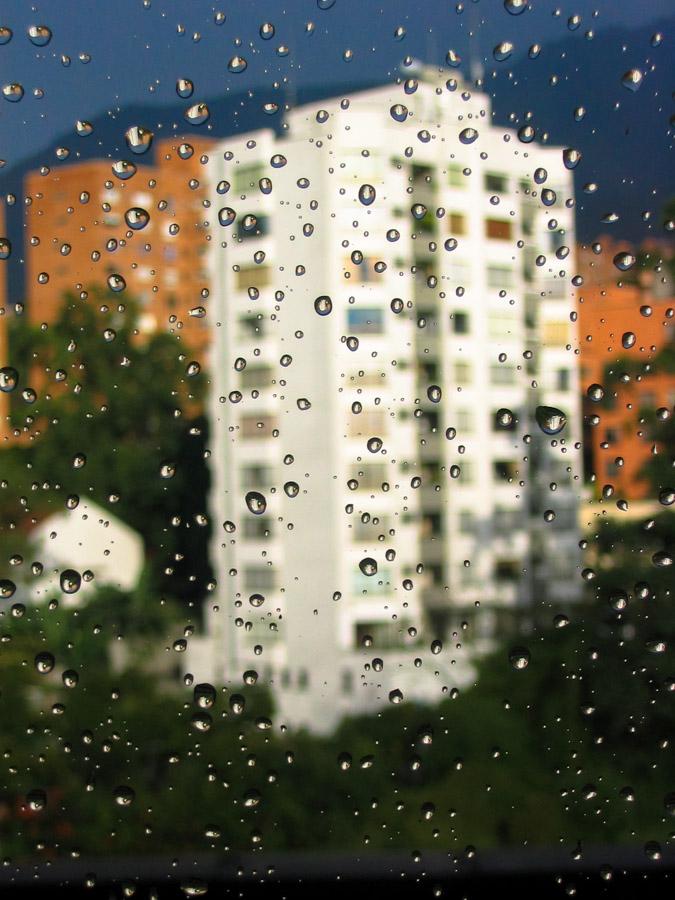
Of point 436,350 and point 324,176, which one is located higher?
point 324,176

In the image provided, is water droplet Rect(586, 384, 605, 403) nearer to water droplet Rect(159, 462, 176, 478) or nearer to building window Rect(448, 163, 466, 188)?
building window Rect(448, 163, 466, 188)

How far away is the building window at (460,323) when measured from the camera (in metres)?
1.13

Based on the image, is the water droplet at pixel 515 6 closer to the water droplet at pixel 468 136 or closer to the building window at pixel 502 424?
the water droplet at pixel 468 136

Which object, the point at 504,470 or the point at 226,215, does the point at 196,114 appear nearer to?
the point at 226,215

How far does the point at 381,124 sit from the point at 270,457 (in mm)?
448

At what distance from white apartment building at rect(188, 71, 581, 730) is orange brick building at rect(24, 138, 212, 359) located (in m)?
0.04

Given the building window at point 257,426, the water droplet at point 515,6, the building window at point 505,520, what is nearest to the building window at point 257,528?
the building window at point 257,426

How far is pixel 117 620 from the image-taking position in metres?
1.30

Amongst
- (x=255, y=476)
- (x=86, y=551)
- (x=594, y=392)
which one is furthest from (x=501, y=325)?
(x=86, y=551)

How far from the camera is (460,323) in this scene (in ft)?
3.75

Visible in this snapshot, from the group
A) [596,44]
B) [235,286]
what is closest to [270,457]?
[235,286]

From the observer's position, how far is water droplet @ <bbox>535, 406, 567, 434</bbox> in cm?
108

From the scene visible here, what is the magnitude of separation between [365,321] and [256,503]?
0.28m

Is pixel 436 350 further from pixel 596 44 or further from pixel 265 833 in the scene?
pixel 265 833
